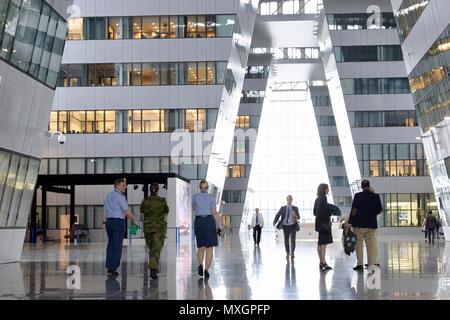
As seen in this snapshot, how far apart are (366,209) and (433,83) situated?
982 inches

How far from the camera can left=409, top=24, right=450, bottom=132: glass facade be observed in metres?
38.6

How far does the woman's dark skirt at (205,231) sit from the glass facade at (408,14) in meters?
25.0

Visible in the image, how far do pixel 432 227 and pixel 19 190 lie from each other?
2718 centimetres

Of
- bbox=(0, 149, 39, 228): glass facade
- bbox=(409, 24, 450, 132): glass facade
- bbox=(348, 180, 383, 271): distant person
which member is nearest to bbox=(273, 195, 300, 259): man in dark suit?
bbox=(348, 180, 383, 271): distant person

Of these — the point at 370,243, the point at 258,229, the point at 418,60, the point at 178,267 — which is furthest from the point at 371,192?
the point at 418,60

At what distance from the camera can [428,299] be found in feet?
39.9

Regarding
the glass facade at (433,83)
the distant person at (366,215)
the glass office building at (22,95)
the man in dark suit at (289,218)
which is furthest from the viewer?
the glass facade at (433,83)

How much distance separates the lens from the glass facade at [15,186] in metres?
24.2

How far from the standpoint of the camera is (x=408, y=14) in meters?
44.8

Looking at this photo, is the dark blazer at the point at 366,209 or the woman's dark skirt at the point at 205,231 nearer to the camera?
the woman's dark skirt at the point at 205,231

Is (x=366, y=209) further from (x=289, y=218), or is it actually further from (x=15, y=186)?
(x=15, y=186)

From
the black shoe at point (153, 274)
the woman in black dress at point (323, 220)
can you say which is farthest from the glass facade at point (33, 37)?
the woman in black dress at point (323, 220)

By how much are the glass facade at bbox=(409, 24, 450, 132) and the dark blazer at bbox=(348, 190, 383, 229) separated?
1963 cm

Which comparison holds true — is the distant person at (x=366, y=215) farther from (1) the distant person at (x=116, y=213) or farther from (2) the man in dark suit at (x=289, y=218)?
(2) the man in dark suit at (x=289, y=218)
